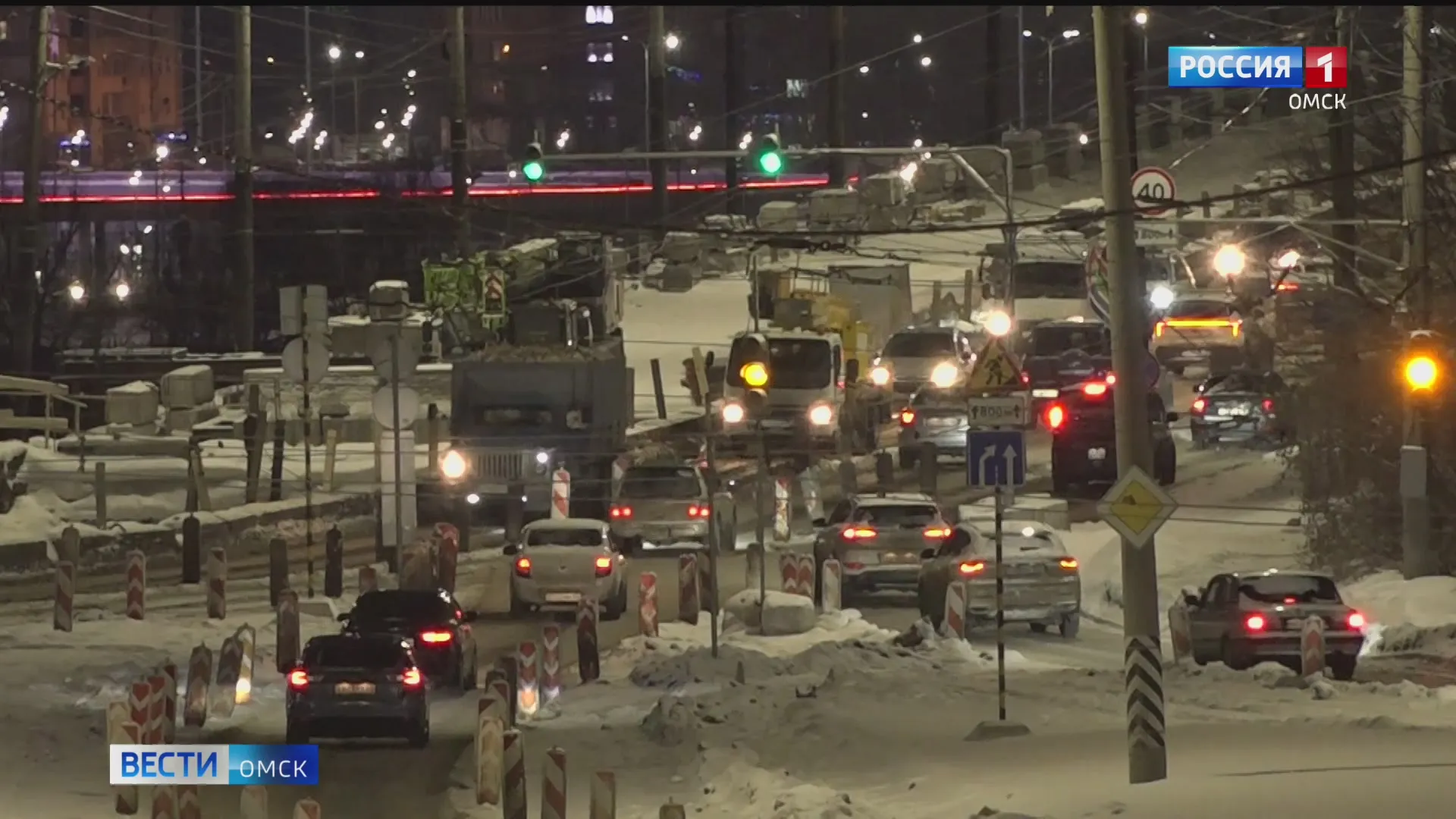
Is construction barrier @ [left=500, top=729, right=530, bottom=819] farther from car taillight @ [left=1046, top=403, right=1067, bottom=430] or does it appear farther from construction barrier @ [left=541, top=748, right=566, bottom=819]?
car taillight @ [left=1046, top=403, right=1067, bottom=430]

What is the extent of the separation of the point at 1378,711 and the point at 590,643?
8.35 metres

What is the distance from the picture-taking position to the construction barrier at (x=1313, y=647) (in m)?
22.0

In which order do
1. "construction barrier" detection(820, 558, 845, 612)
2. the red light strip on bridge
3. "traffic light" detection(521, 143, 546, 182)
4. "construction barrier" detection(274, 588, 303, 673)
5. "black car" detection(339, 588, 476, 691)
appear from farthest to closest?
the red light strip on bridge, "traffic light" detection(521, 143, 546, 182), "construction barrier" detection(820, 558, 845, 612), "construction barrier" detection(274, 588, 303, 673), "black car" detection(339, 588, 476, 691)

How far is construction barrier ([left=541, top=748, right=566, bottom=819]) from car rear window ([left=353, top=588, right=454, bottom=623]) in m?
8.20

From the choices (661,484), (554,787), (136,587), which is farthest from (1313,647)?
(136,587)

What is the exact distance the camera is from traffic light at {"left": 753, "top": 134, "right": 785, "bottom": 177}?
27531mm

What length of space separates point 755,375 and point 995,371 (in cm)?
1733

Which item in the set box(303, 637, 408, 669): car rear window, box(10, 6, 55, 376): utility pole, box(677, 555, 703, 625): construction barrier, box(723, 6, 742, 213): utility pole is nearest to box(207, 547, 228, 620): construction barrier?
box(677, 555, 703, 625): construction barrier

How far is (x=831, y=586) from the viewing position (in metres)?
27.7

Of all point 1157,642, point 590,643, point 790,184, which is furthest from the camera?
point 790,184

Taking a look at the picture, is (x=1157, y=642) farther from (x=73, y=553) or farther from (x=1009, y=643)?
(x=73, y=553)

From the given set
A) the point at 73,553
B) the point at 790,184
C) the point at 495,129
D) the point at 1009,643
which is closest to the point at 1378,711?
the point at 1009,643

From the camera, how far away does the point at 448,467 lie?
35.7m

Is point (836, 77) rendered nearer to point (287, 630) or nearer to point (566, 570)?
point (566, 570)
